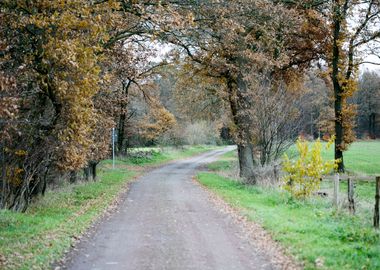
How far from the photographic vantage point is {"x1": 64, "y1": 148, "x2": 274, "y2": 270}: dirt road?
8.05m

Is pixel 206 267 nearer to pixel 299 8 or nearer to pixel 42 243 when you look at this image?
pixel 42 243

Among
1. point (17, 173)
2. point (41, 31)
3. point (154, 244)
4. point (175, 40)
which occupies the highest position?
point (175, 40)

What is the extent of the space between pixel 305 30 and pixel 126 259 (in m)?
21.7

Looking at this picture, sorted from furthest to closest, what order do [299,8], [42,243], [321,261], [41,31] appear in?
[299,8]
[41,31]
[42,243]
[321,261]

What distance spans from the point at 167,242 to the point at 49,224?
3.48 metres

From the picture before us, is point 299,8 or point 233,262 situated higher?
point 299,8

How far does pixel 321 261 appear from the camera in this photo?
7.76m

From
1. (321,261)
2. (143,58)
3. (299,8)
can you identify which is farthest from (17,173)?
(299,8)

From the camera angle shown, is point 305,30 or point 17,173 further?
point 305,30

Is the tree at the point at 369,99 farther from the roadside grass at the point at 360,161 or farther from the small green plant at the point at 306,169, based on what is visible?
the small green plant at the point at 306,169

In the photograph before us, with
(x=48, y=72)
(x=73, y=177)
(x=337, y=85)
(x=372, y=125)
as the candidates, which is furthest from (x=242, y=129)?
(x=372, y=125)

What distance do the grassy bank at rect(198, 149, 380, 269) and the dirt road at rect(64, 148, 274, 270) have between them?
797 millimetres

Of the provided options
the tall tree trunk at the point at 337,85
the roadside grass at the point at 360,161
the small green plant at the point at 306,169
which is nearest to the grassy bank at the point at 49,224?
the small green plant at the point at 306,169

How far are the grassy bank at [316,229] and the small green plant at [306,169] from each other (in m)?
0.40
